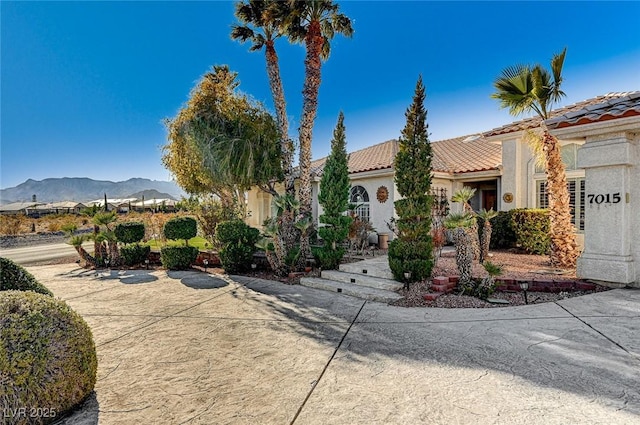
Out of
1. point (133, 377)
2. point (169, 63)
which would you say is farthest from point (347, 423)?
point (169, 63)

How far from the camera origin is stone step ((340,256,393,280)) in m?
9.36

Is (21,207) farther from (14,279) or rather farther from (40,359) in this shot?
(40,359)

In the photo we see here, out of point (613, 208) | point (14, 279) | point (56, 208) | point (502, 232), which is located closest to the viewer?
point (14, 279)

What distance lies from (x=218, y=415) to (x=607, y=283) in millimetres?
8884

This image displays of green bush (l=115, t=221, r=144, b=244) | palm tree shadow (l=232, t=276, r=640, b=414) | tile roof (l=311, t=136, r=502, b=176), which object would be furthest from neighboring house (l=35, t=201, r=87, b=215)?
palm tree shadow (l=232, t=276, r=640, b=414)

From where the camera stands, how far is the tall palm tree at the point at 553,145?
32.9 feet

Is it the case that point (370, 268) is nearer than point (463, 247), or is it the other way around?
point (463, 247)

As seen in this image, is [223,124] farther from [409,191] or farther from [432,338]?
[432,338]

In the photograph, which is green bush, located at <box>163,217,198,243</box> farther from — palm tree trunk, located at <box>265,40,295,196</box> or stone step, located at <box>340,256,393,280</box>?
stone step, located at <box>340,256,393,280</box>

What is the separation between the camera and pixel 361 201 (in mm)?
16859

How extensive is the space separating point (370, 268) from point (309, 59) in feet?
26.0

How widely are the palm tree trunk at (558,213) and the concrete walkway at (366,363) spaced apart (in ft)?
10.3

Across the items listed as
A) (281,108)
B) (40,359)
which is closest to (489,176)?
(281,108)

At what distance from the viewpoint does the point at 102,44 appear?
528 inches
